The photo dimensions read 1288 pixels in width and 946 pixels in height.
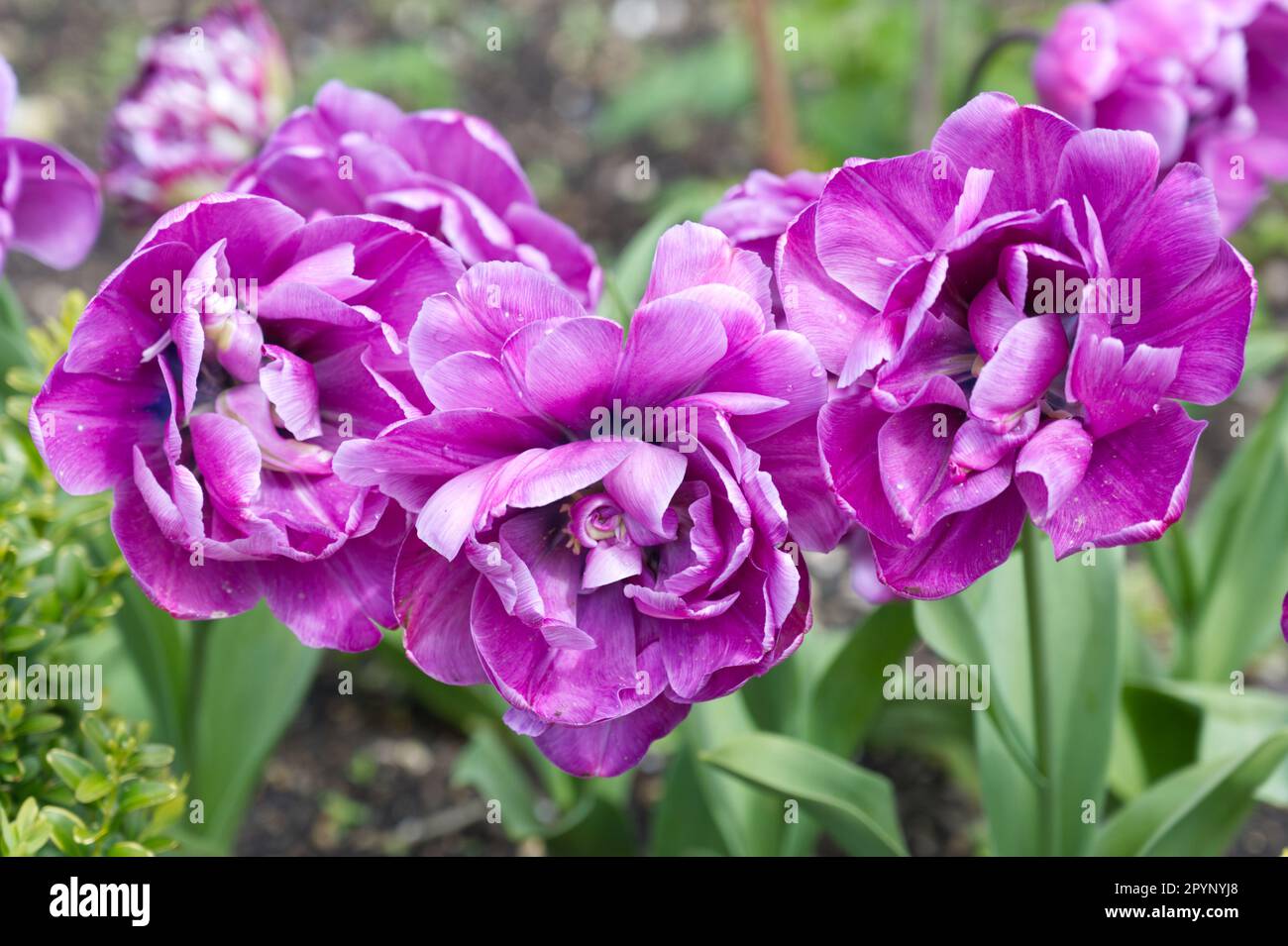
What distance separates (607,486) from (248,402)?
0.31 m

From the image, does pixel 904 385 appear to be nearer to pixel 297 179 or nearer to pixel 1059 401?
pixel 1059 401

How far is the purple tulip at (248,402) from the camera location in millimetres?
1050

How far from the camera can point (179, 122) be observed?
79.6 inches

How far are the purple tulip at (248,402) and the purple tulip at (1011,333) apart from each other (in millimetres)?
343

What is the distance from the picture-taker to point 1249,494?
1.94 metres

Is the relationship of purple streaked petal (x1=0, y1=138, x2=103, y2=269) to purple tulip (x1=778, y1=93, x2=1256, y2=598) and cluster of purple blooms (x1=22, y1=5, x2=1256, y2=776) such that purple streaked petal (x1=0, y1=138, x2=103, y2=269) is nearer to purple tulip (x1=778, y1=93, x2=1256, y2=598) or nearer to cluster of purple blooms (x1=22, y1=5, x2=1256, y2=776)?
cluster of purple blooms (x1=22, y1=5, x2=1256, y2=776)

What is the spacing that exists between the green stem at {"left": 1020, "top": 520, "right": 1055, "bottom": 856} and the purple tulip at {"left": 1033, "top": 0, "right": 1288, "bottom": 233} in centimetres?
58

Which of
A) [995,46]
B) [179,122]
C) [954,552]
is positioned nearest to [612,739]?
[954,552]

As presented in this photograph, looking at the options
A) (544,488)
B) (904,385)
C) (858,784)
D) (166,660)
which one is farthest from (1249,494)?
(166,660)

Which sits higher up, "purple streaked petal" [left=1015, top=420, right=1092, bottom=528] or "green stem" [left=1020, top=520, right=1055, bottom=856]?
"purple streaked petal" [left=1015, top=420, right=1092, bottom=528]

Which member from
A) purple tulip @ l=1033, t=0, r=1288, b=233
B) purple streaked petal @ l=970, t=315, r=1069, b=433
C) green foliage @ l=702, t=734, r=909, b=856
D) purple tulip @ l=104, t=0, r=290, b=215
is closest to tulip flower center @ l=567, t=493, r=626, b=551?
purple streaked petal @ l=970, t=315, r=1069, b=433

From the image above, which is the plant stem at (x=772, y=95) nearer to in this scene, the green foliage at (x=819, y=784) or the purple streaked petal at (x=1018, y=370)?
the green foliage at (x=819, y=784)

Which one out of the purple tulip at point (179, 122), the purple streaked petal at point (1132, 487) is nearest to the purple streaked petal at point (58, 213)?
the purple tulip at point (179, 122)

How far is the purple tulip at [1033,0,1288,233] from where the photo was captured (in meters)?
1.54
